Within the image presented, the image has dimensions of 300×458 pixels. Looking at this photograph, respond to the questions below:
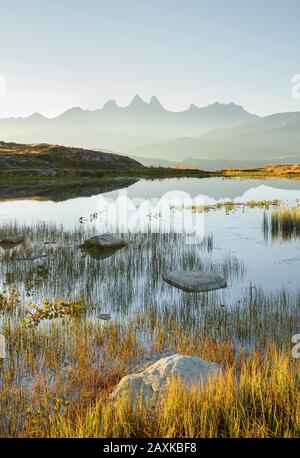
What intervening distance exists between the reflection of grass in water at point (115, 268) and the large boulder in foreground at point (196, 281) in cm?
39

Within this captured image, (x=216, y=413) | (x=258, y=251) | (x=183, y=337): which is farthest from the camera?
(x=258, y=251)

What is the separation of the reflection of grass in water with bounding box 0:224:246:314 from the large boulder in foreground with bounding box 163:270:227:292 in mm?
387

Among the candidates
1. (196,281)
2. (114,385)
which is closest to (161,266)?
(196,281)

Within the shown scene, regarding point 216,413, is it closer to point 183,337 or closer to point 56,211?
point 183,337

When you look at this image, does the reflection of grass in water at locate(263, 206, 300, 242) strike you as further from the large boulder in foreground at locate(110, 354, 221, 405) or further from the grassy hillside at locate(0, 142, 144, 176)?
the grassy hillside at locate(0, 142, 144, 176)

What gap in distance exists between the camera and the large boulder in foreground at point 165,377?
7465 mm

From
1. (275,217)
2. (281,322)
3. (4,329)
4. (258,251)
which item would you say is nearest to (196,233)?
(258,251)

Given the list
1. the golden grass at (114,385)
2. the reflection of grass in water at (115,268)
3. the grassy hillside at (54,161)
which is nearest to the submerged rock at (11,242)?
the reflection of grass in water at (115,268)

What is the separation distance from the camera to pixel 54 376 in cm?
888

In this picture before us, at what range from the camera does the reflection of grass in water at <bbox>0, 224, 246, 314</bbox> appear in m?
14.7

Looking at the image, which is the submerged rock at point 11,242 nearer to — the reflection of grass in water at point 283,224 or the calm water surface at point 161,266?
the calm water surface at point 161,266

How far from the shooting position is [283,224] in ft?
100

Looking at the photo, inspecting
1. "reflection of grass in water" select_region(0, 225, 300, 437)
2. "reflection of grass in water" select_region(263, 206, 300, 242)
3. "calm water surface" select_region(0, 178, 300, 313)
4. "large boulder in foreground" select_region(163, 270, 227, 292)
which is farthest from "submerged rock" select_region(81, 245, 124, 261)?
"reflection of grass in water" select_region(263, 206, 300, 242)
